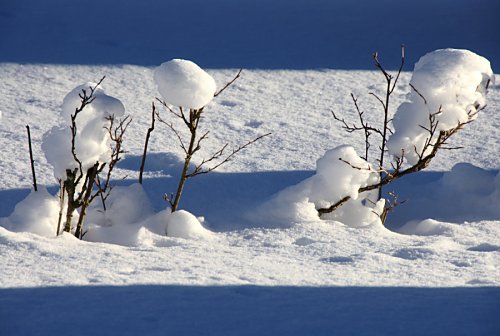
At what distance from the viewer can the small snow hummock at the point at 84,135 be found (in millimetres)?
3725

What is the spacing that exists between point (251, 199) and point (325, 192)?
1.63 ft

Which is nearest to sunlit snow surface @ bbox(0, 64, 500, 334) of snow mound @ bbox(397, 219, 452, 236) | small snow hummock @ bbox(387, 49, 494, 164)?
snow mound @ bbox(397, 219, 452, 236)

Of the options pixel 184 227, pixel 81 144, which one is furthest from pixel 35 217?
pixel 184 227

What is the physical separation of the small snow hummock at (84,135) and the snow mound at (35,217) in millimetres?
151

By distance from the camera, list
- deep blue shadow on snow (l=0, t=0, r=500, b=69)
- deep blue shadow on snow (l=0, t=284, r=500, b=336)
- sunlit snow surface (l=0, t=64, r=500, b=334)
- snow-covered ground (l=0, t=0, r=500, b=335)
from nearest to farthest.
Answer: deep blue shadow on snow (l=0, t=284, r=500, b=336), snow-covered ground (l=0, t=0, r=500, b=335), sunlit snow surface (l=0, t=64, r=500, b=334), deep blue shadow on snow (l=0, t=0, r=500, b=69)

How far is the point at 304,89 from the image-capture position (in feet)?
21.2

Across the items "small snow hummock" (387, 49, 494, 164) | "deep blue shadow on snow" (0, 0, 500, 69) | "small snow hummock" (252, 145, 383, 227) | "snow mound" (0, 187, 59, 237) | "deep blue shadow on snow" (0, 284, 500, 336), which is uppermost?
"deep blue shadow on snow" (0, 0, 500, 69)

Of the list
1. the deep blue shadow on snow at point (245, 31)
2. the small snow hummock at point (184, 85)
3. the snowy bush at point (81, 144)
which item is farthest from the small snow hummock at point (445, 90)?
the deep blue shadow on snow at point (245, 31)

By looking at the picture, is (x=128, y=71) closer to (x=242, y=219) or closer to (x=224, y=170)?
(x=224, y=170)

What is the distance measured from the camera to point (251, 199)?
14.4 ft

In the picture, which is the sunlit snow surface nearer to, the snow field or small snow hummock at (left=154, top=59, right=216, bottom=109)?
the snow field

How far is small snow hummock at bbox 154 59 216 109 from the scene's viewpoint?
3623 millimetres

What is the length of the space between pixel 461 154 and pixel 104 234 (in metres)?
2.66

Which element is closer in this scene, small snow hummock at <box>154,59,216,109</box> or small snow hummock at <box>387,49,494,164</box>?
small snow hummock at <box>154,59,216,109</box>
